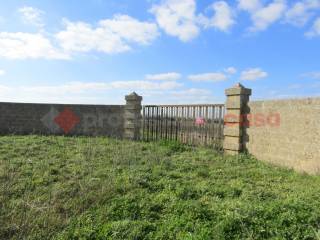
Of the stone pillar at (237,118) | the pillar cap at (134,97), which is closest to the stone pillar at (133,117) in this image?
the pillar cap at (134,97)

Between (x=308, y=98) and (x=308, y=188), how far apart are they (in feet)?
7.96

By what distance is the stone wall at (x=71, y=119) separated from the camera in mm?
15305

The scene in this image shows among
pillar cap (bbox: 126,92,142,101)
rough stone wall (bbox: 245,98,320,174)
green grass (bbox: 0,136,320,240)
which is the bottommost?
green grass (bbox: 0,136,320,240)

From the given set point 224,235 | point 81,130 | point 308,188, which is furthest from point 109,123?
point 224,235

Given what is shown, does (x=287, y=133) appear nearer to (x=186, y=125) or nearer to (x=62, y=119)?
(x=186, y=125)

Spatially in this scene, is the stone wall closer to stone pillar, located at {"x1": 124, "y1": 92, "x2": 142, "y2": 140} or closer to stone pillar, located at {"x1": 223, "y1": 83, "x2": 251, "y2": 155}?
stone pillar, located at {"x1": 124, "y1": 92, "x2": 142, "y2": 140}

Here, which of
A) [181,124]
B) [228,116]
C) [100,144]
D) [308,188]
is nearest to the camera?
[308,188]

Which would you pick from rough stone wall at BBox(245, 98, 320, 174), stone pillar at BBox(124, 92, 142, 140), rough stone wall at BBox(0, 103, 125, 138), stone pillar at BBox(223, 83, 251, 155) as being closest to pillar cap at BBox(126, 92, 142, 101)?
stone pillar at BBox(124, 92, 142, 140)

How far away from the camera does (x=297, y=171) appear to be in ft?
28.1

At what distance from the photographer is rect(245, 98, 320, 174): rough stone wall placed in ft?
27.0

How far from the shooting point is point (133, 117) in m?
15.2

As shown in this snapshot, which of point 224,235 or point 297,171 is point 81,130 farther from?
point 224,235

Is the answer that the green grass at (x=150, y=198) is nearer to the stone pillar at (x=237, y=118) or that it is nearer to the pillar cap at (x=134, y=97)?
the stone pillar at (x=237, y=118)

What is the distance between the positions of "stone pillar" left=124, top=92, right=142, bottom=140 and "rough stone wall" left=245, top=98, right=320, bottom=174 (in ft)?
18.6
